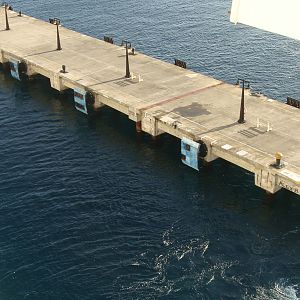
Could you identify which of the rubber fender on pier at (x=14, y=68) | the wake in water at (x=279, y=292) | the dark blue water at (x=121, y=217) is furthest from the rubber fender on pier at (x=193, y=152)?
the rubber fender on pier at (x=14, y=68)

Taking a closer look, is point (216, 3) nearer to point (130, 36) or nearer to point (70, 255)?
point (130, 36)

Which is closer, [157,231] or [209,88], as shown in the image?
[157,231]

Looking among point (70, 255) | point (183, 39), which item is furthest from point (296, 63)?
point (70, 255)

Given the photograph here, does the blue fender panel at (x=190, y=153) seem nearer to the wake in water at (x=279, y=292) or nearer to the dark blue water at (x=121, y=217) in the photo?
the dark blue water at (x=121, y=217)

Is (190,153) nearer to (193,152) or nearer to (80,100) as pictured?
(193,152)

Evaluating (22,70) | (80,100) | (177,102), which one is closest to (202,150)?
(177,102)

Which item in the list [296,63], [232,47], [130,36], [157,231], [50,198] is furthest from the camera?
[130,36]
